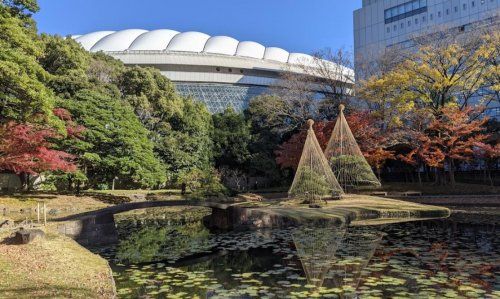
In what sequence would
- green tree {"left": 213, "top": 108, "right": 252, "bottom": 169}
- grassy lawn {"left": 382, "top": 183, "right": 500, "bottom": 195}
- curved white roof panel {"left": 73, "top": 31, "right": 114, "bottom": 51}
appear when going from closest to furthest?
1. grassy lawn {"left": 382, "top": 183, "right": 500, "bottom": 195}
2. green tree {"left": 213, "top": 108, "right": 252, "bottom": 169}
3. curved white roof panel {"left": 73, "top": 31, "right": 114, "bottom": 51}

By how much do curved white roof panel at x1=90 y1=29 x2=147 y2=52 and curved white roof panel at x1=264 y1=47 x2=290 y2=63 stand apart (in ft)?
71.9

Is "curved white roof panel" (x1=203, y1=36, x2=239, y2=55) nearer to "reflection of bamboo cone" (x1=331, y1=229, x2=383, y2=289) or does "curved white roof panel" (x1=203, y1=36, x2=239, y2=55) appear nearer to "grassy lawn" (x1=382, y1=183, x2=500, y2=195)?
"grassy lawn" (x1=382, y1=183, x2=500, y2=195)

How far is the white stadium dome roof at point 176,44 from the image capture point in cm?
6444

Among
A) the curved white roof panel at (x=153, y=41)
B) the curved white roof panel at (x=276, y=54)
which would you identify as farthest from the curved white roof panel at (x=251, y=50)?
the curved white roof panel at (x=153, y=41)

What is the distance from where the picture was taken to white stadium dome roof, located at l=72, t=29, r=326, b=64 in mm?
64438

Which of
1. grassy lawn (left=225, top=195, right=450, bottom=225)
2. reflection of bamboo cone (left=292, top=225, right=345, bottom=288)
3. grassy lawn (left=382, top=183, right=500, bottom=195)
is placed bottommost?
reflection of bamboo cone (left=292, top=225, right=345, bottom=288)

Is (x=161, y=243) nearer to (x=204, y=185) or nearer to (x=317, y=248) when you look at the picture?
(x=317, y=248)

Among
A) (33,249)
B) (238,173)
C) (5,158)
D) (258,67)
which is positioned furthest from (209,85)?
(33,249)

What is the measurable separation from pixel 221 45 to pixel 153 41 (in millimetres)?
10701

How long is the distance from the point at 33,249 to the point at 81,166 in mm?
19758

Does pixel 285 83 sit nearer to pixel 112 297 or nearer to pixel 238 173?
pixel 238 173

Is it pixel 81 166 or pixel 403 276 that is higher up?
pixel 81 166

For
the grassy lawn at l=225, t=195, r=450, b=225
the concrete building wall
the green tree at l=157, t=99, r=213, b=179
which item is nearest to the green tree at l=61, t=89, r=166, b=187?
the green tree at l=157, t=99, r=213, b=179

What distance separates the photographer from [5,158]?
69.0 ft
